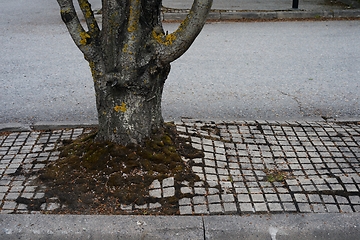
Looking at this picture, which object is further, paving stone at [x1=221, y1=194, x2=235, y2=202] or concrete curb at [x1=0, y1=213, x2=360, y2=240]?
paving stone at [x1=221, y1=194, x2=235, y2=202]

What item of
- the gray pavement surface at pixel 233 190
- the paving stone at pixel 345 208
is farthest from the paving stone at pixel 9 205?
the paving stone at pixel 345 208

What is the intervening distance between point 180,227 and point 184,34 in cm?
154

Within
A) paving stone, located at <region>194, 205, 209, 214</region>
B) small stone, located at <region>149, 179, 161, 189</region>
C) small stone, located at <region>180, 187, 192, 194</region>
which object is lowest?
paving stone, located at <region>194, 205, 209, 214</region>

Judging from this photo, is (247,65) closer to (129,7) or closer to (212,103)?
(212,103)

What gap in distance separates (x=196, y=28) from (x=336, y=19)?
27.7ft

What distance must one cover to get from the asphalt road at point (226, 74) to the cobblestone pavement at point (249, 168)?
30.0 inches

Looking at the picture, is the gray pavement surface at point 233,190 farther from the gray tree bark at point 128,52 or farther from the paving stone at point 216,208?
the gray tree bark at point 128,52

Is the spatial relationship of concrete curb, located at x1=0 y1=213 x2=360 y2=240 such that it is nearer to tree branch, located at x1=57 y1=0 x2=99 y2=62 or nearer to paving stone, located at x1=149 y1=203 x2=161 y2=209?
paving stone, located at x1=149 y1=203 x2=161 y2=209

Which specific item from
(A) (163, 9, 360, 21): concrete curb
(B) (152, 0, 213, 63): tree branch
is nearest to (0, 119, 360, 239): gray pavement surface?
(B) (152, 0, 213, 63): tree branch

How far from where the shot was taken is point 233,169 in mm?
3980

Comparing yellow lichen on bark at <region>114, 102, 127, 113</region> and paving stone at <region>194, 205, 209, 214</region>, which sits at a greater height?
yellow lichen on bark at <region>114, 102, 127, 113</region>

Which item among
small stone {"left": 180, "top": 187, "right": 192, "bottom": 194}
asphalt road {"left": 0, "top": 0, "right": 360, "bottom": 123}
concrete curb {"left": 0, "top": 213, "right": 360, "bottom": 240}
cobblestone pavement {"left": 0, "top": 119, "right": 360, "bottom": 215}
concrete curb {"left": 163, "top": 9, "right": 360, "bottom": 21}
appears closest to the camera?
concrete curb {"left": 0, "top": 213, "right": 360, "bottom": 240}

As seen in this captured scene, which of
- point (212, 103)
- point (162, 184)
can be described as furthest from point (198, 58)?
point (162, 184)

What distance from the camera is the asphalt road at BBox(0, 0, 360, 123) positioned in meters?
5.71
